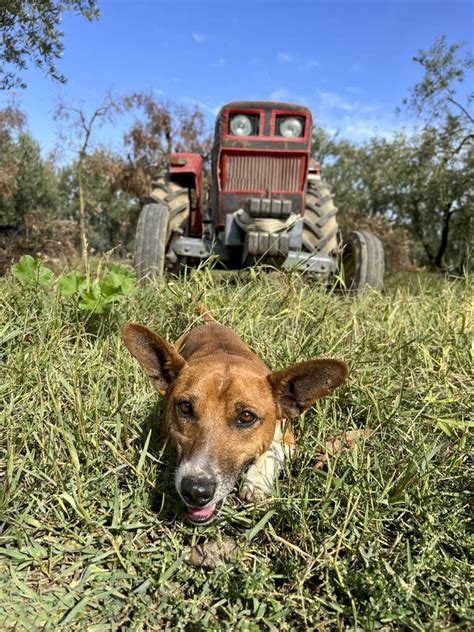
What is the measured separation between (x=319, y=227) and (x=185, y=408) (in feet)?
14.7

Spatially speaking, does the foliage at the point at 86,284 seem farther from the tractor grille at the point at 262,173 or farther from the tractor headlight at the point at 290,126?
the tractor headlight at the point at 290,126

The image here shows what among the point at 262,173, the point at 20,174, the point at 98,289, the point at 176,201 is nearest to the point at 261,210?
the point at 262,173

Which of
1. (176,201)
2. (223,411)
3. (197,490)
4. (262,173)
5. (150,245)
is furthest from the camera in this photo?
(176,201)

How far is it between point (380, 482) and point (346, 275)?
4501 millimetres

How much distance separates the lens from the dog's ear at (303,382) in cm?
255

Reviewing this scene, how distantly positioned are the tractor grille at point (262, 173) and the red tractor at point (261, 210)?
0.01 metres

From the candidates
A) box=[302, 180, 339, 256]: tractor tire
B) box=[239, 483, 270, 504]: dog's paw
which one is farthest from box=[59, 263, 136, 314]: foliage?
box=[302, 180, 339, 256]: tractor tire

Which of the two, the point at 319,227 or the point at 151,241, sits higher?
the point at 319,227

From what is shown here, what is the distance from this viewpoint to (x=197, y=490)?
220cm

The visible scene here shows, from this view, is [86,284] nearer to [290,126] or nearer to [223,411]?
[223,411]

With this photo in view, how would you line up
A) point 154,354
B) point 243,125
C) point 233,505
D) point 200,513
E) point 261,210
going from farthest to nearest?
1. point 243,125
2. point 261,210
3. point 154,354
4. point 233,505
5. point 200,513

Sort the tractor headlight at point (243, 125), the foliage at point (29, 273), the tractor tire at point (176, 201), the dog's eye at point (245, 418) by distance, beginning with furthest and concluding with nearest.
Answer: the tractor tire at point (176, 201) → the tractor headlight at point (243, 125) → the foliage at point (29, 273) → the dog's eye at point (245, 418)

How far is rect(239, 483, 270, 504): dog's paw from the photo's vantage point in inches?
105

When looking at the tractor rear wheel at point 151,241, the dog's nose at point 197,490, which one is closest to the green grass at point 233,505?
the dog's nose at point 197,490
